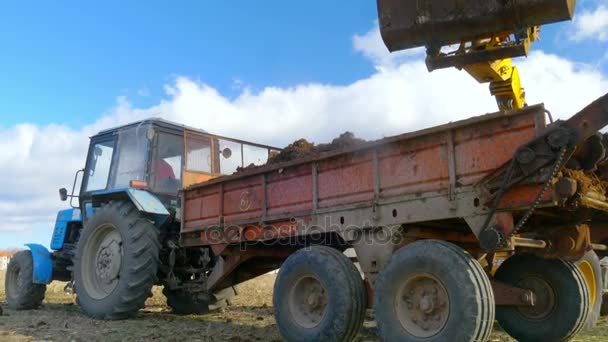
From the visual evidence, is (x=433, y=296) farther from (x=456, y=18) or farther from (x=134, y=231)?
(x=134, y=231)

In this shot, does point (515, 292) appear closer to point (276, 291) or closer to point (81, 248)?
point (276, 291)

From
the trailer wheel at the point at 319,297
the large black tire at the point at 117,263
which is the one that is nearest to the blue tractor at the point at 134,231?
the large black tire at the point at 117,263

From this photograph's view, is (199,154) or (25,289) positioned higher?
(199,154)

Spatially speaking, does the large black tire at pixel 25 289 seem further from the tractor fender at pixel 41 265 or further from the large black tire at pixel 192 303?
the large black tire at pixel 192 303

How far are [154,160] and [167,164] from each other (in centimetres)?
24

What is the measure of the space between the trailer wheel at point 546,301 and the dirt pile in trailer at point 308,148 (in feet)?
6.50

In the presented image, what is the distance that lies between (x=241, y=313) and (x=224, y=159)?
2353 millimetres

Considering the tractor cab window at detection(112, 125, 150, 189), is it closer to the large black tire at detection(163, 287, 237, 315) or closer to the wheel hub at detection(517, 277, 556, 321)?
the large black tire at detection(163, 287, 237, 315)

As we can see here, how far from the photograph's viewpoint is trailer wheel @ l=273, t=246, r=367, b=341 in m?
4.95

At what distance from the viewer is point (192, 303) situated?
28.0ft

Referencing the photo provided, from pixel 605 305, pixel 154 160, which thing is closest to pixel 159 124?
pixel 154 160

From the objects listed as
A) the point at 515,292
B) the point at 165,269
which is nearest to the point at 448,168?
the point at 515,292

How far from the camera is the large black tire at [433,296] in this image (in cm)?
409

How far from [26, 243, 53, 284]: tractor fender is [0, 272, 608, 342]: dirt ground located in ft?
1.66
